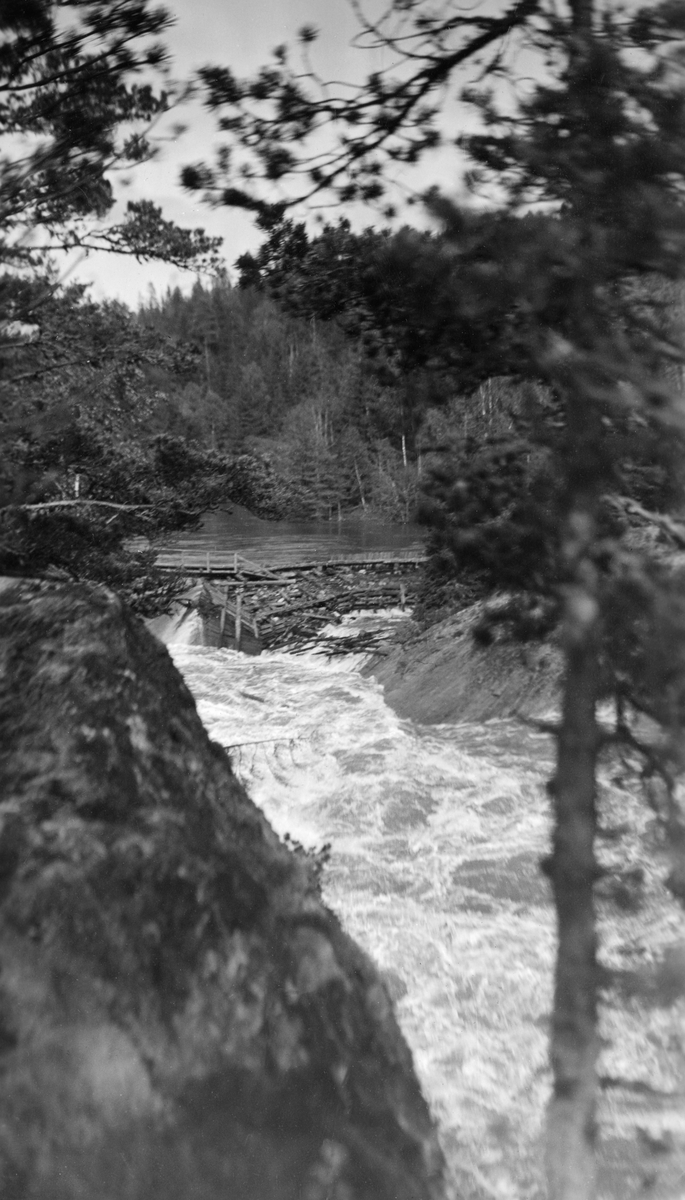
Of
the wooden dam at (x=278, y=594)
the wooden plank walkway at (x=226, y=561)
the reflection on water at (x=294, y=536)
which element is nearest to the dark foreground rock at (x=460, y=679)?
the reflection on water at (x=294, y=536)

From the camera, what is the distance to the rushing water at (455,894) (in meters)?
3.47

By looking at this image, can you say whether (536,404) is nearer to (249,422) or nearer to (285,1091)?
(285,1091)

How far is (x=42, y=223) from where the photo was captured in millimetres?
4477

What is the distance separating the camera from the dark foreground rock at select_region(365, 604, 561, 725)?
731cm

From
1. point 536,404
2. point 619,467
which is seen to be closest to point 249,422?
point 536,404

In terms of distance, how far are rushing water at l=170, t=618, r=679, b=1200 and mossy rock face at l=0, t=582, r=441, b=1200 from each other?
0.71 metres

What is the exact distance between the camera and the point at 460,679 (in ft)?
28.0

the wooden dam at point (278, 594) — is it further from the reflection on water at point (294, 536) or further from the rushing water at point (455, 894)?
the rushing water at point (455, 894)

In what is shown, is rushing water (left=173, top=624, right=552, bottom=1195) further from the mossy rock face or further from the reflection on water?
the reflection on water

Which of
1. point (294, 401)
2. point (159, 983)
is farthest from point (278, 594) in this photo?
point (159, 983)

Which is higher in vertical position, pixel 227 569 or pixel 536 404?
pixel 536 404

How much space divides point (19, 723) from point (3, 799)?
269mm

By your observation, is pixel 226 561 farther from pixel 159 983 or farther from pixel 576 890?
pixel 159 983

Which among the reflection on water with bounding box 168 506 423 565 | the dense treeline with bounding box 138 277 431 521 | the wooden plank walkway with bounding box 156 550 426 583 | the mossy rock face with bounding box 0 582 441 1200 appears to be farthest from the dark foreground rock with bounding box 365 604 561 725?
the mossy rock face with bounding box 0 582 441 1200
